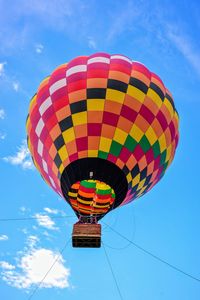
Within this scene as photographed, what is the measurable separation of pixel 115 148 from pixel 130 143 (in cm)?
43

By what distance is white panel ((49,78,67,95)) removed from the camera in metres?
10.4

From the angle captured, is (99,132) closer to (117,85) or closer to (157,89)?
(117,85)

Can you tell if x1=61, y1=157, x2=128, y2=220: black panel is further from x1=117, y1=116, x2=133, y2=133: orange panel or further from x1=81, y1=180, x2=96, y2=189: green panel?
x1=117, y1=116, x2=133, y2=133: orange panel

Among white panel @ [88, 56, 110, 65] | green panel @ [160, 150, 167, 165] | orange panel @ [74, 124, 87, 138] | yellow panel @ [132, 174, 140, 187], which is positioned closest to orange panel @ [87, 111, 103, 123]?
orange panel @ [74, 124, 87, 138]

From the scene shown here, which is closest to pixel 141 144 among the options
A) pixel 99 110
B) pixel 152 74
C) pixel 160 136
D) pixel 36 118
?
pixel 160 136

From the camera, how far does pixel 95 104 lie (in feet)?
32.8

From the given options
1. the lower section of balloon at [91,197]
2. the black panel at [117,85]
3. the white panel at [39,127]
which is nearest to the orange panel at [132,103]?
the black panel at [117,85]

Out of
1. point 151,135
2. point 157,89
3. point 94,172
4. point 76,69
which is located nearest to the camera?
point 94,172

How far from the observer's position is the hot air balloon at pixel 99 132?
977cm

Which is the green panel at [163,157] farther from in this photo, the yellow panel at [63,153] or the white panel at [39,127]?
the white panel at [39,127]

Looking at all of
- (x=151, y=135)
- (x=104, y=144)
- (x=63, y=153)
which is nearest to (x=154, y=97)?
(x=151, y=135)

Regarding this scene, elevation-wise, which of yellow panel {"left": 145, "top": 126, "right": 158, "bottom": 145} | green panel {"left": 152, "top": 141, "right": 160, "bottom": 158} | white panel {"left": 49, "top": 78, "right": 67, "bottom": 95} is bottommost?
green panel {"left": 152, "top": 141, "right": 160, "bottom": 158}

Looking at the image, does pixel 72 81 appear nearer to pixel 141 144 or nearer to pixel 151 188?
pixel 141 144

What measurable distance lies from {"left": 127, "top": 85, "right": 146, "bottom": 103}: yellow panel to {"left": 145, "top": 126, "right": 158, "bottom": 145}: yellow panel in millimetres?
764
